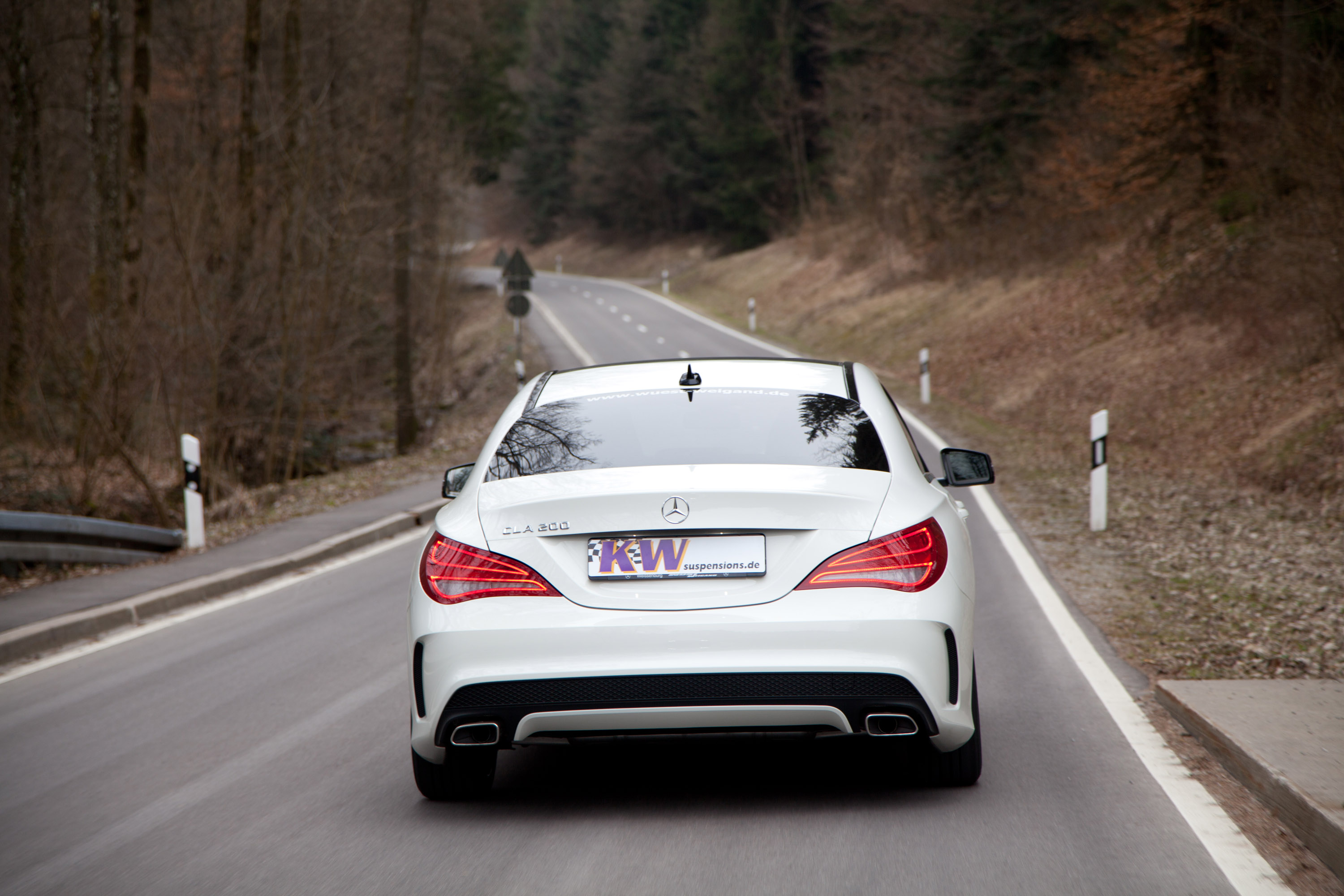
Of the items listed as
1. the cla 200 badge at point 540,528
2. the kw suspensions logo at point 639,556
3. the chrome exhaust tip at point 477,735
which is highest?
the cla 200 badge at point 540,528

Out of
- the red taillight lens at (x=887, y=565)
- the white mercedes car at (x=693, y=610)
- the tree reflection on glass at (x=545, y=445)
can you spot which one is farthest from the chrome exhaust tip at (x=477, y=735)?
the red taillight lens at (x=887, y=565)

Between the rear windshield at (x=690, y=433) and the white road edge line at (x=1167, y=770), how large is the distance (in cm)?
161

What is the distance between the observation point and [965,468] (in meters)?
5.88

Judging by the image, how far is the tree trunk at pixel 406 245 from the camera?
80.2 feet

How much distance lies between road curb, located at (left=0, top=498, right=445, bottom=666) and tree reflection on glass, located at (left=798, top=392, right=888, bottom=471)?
5.40 m

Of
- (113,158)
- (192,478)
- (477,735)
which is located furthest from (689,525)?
(113,158)

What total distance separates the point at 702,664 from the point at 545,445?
3.78ft

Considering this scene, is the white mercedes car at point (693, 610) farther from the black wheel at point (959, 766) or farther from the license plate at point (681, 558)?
the black wheel at point (959, 766)

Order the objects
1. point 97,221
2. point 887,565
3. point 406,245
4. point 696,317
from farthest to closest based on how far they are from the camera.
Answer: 1. point 696,317
2. point 406,245
3. point 97,221
4. point 887,565

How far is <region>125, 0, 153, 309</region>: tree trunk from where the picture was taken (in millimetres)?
18578

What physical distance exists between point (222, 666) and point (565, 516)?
13.1 ft

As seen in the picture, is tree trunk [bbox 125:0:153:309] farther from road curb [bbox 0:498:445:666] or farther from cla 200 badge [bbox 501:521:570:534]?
cla 200 badge [bbox 501:521:570:534]

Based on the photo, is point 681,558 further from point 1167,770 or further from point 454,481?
point 1167,770

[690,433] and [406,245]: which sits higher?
[406,245]
